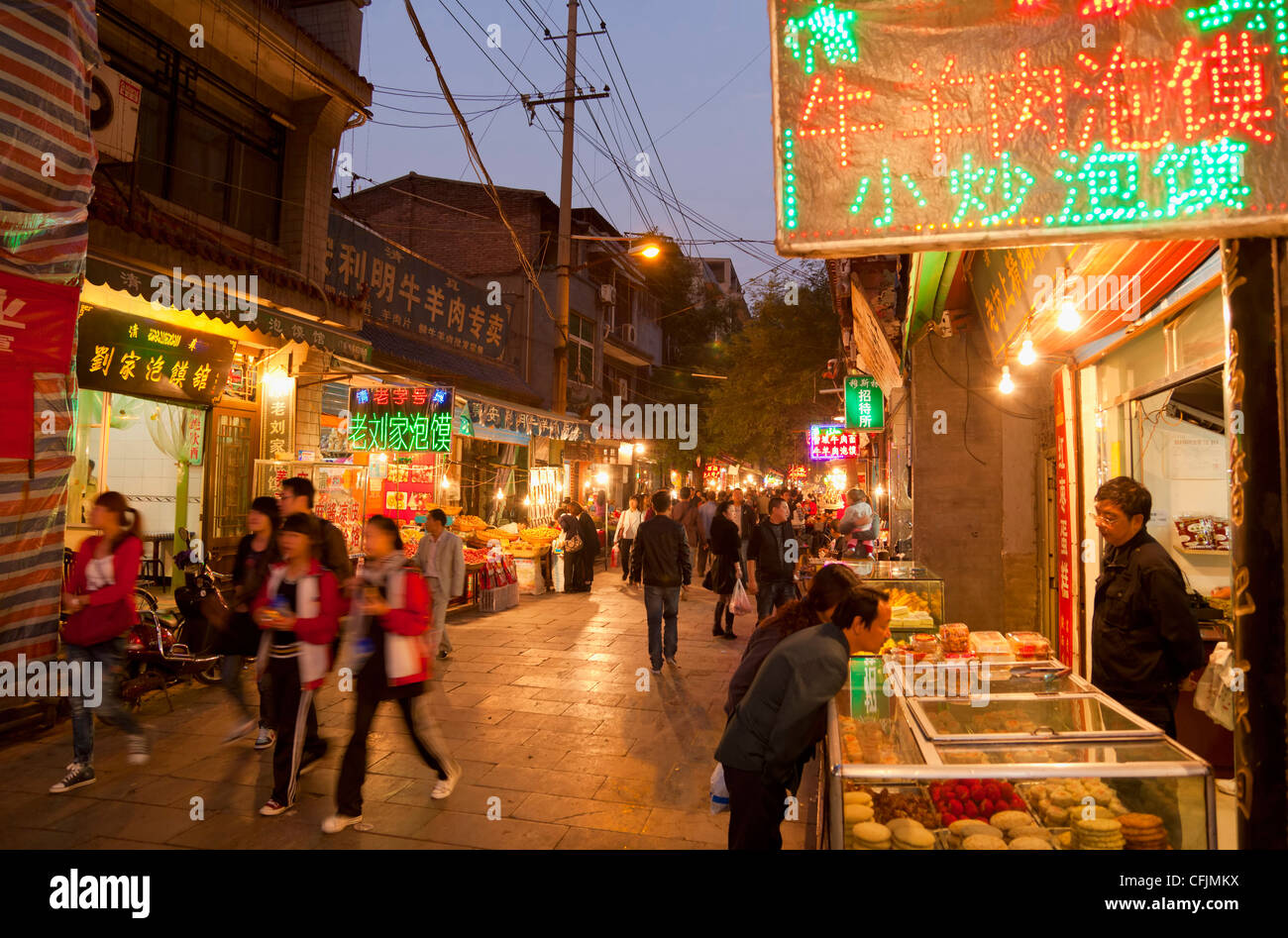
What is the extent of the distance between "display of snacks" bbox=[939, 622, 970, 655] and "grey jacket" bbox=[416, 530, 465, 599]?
5674mm

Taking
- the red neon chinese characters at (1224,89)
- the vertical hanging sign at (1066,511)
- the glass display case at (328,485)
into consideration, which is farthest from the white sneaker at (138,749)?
the vertical hanging sign at (1066,511)

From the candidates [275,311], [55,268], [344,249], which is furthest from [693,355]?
[55,268]

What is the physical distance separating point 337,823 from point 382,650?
1.05m

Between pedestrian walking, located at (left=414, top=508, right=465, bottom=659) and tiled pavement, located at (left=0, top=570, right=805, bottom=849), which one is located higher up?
pedestrian walking, located at (left=414, top=508, right=465, bottom=659)

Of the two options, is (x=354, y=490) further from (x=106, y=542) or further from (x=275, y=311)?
(x=106, y=542)

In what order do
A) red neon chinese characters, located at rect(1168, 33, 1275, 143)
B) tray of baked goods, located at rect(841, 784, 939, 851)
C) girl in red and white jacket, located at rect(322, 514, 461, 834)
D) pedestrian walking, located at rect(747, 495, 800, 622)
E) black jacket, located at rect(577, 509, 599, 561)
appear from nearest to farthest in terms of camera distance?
red neon chinese characters, located at rect(1168, 33, 1275, 143)
tray of baked goods, located at rect(841, 784, 939, 851)
girl in red and white jacket, located at rect(322, 514, 461, 834)
pedestrian walking, located at rect(747, 495, 800, 622)
black jacket, located at rect(577, 509, 599, 561)

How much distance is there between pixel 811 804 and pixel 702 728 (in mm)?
1584

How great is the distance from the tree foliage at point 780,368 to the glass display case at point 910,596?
17.8m

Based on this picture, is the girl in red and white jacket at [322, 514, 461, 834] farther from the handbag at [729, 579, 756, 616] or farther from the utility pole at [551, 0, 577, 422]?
the utility pole at [551, 0, 577, 422]

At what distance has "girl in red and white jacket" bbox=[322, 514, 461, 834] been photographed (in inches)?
181

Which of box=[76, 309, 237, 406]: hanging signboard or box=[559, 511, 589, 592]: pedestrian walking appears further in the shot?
box=[559, 511, 589, 592]: pedestrian walking

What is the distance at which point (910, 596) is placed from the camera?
6.56m

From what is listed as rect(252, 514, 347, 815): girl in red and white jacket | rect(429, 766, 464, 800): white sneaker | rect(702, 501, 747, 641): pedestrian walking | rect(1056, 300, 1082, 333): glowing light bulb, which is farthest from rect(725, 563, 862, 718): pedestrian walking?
rect(702, 501, 747, 641): pedestrian walking

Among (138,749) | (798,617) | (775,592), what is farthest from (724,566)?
(138,749)
